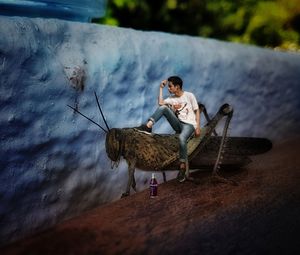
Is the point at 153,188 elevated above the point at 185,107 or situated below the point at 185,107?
below

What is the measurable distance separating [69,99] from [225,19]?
694 cm

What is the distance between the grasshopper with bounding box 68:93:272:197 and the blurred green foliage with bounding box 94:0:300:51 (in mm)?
5040

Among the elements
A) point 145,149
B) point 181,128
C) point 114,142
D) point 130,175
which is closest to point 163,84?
point 181,128

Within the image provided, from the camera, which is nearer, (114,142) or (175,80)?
(114,142)

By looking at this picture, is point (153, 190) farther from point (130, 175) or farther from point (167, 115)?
point (167, 115)

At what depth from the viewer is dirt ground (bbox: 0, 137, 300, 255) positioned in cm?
324

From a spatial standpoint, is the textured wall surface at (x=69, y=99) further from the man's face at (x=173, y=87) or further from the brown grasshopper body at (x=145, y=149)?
the man's face at (x=173, y=87)

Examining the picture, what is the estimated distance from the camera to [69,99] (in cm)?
408

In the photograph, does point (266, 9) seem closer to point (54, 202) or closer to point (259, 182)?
point (259, 182)

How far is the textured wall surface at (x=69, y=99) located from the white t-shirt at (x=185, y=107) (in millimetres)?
446

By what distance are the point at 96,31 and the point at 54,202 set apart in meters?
1.90

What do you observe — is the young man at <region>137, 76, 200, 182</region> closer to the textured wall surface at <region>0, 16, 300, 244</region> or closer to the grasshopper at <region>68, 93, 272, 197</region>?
the grasshopper at <region>68, 93, 272, 197</region>

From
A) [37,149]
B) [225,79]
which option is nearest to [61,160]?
[37,149]

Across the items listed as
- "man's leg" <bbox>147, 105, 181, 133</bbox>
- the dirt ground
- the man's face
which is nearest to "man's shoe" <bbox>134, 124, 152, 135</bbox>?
"man's leg" <bbox>147, 105, 181, 133</bbox>
